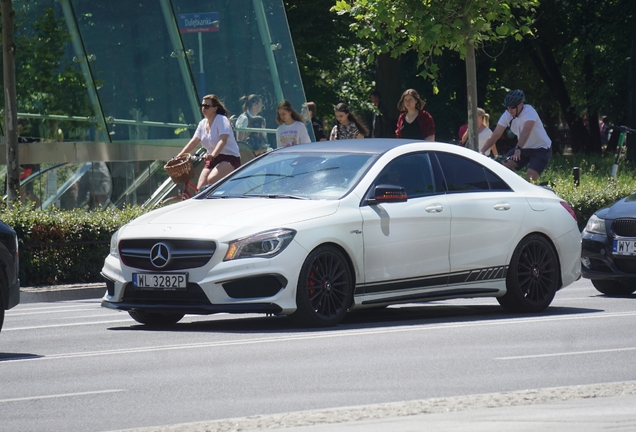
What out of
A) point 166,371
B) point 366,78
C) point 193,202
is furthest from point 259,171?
point 366,78

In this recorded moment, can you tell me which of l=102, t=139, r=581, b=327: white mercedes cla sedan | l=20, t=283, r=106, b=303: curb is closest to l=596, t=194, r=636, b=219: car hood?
l=102, t=139, r=581, b=327: white mercedes cla sedan

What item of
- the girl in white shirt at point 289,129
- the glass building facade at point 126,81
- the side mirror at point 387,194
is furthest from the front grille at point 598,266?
the glass building facade at point 126,81

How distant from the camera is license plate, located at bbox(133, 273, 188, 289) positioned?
10.1m

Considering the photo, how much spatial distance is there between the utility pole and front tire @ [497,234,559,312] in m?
7.50

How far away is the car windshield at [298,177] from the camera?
1090cm

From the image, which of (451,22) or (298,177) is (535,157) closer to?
(451,22)

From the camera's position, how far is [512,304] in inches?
464

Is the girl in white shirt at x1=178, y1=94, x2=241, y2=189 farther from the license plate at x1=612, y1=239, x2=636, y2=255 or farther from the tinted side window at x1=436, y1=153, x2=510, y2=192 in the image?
the tinted side window at x1=436, y1=153, x2=510, y2=192

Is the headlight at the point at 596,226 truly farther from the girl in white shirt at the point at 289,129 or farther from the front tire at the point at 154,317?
the girl in white shirt at the point at 289,129

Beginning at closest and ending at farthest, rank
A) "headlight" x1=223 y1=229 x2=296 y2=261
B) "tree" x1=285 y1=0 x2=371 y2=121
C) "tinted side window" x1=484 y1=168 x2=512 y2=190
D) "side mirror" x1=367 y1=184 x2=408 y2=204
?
"headlight" x1=223 y1=229 x2=296 y2=261
"side mirror" x1=367 y1=184 x2=408 y2=204
"tinted side window" x1=484 y1=168 x2=512 y2=190
"tree" x1=285 y1=0 x2=371 y2=121

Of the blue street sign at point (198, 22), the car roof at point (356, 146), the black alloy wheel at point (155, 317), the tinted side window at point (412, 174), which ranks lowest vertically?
the black alloy wheel at point (155, 317)

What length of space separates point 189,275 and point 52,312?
3.66m

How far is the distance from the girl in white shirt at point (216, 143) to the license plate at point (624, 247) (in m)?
5.68

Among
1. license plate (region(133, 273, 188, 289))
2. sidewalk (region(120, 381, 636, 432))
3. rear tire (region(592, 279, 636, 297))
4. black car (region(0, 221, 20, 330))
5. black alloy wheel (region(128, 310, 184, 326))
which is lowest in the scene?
rear tire (region(592, 279, 636, 297))
